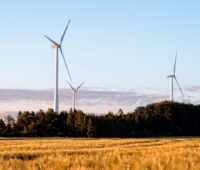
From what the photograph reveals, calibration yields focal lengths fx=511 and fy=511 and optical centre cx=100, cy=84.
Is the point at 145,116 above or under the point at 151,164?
above

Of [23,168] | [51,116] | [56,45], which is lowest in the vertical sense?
[23,168]

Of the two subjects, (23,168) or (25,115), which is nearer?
(23,168)

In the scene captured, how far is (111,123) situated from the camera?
140 metres

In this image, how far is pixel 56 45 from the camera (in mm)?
108125

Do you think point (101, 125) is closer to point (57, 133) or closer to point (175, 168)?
point (57, 133)

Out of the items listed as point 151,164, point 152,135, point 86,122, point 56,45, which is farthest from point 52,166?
point 152,135

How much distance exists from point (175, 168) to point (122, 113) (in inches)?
5536

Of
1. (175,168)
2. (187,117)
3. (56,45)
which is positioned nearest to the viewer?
(175,168)

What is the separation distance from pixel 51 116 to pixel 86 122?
13.1m

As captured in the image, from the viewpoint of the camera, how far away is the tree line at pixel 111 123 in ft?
453

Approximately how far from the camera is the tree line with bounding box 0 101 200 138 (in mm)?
138125

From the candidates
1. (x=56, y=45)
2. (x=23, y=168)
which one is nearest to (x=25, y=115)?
(x=56, y=45)

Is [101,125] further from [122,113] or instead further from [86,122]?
[122,113]

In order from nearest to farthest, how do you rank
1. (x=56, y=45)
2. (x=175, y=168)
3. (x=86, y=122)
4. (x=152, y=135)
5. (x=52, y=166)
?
(x=175, y=168) < (x=52, y=166) < (x=56, y=45) < (x=86, y=122) < (x=152, y=135)
